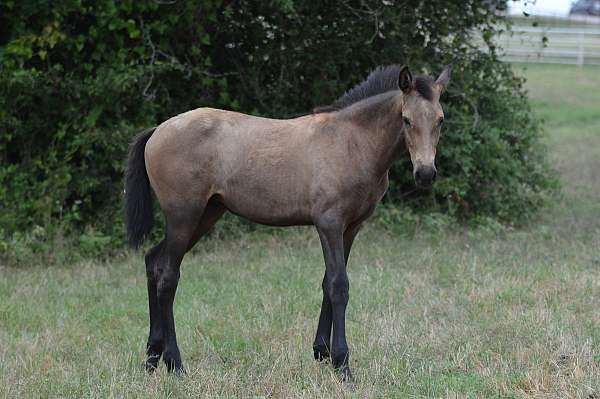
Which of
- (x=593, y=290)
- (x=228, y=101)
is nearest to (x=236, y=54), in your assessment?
(x=228, y=101)

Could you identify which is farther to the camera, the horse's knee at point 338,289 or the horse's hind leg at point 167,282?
the horse's hind leg at point 167,282

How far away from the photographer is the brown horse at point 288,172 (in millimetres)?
5492

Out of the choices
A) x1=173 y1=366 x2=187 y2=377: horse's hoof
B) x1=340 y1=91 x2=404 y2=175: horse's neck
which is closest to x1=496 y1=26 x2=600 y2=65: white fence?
x1=340 y1=91 x2=404 y2=175: horse's neck

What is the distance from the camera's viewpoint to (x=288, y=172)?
223 inches

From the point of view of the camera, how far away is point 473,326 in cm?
653

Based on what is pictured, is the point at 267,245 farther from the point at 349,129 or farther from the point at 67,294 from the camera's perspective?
the point at 349,129

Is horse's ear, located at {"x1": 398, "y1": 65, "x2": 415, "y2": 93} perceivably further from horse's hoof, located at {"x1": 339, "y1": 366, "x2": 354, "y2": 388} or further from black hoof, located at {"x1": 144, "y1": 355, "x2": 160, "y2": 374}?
black hoof, located at {"x1": 144, "y1": 355, "x2": 160, "y2": 374}

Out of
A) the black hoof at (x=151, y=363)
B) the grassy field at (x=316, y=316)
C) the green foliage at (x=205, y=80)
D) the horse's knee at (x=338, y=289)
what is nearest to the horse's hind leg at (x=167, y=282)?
the black hoof at (x=151, y=363)

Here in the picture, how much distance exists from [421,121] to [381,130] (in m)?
0.42

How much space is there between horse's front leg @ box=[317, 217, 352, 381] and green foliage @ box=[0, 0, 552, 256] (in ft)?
14.7

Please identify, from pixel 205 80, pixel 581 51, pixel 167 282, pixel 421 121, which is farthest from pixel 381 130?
pixel 581 51

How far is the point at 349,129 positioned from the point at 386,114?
0.88 feet

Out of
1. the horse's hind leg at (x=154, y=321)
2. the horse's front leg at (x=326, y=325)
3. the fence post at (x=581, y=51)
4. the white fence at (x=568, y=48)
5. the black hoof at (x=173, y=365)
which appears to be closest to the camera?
the black hoof at (x=173, y=365)

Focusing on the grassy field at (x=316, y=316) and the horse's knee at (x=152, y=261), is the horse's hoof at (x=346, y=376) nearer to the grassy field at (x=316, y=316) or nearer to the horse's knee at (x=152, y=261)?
the grassy field at (x=316, y=316)
